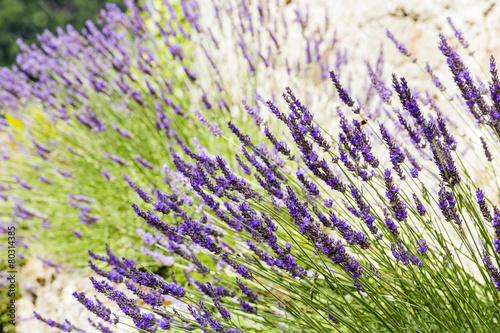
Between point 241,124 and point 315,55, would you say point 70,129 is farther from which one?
Answer: point 315,55

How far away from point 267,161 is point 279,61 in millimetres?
3113

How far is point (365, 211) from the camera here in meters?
1.30

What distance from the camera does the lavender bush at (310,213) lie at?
1.32 m

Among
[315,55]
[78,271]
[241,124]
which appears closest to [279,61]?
[315,55]

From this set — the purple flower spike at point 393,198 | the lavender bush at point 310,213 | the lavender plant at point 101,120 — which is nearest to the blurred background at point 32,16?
the lavender plant at point 101,120

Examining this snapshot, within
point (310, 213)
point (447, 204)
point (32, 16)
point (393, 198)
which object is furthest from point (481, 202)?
point (32, 16)

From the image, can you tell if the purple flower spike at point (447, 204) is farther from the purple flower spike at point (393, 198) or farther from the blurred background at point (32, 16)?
the blurred background at point (32, 16)

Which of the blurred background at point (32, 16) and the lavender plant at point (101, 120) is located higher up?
the blurred background at point (32, 16)

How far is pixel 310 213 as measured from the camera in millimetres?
1619

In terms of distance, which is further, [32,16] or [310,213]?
[32,16]

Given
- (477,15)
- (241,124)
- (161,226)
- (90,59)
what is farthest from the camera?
(90,59)

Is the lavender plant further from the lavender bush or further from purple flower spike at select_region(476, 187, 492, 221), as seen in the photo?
purple flower spike at select_region(476, 187, 492, 221)

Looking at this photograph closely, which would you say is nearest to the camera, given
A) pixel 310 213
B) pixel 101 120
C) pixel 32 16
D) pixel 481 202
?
pixel 481 202

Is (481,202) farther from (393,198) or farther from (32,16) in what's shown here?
(32,16)
